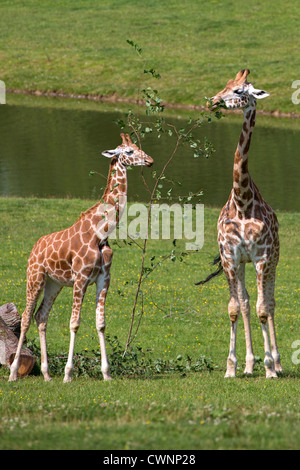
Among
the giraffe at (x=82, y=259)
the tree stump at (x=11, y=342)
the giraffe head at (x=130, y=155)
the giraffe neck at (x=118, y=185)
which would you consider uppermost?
the giraffe head at (x=130, y=155)

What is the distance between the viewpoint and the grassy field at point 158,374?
880 cm

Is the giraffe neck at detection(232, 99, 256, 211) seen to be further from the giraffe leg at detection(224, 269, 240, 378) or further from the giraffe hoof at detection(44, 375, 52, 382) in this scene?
the giraffe hoof at detection(44, 375, 52, 382)

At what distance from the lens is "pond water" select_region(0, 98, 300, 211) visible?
36469 millimetres

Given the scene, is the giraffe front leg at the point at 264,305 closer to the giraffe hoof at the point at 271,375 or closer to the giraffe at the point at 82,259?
the giraffe hoof at the point at 271,375

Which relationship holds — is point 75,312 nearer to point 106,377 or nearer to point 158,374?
point 106,377

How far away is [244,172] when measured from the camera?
538 inches

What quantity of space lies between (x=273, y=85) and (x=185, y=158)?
18.7 metres

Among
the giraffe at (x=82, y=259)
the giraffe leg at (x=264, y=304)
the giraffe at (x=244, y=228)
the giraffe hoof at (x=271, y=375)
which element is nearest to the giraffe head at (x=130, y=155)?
the giraffe at (x=82, y=259)

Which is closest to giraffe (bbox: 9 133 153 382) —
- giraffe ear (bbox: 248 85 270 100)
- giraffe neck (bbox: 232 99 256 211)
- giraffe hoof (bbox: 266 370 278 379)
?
giraffe neck (bbox: 232 99 256 211)

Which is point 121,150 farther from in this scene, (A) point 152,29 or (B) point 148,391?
(A) point 152,29

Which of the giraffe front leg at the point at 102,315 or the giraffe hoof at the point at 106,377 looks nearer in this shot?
the giraffe front leg at the point at 102,315

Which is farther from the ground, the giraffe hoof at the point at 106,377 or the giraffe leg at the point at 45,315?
the giraffe leg at the point at 45,315

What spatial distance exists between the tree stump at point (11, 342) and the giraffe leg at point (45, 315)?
58 centimetres

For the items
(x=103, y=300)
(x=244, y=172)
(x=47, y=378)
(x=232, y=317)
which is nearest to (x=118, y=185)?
(x=103, y=300)
